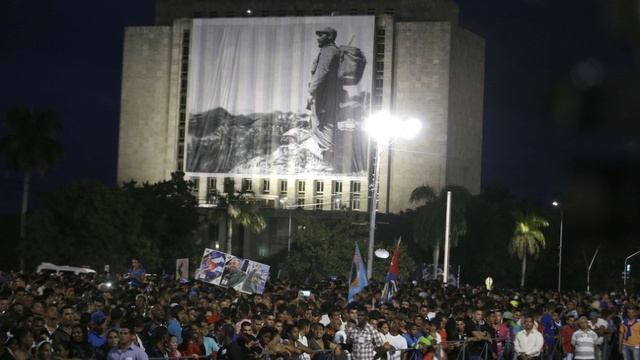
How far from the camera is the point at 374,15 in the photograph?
112 m

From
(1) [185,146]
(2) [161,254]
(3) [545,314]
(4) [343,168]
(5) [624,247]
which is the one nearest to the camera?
(5) [624,247]

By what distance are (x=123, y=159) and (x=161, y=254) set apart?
144ft

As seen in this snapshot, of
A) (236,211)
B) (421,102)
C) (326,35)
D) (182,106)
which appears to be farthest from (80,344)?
(182,106)

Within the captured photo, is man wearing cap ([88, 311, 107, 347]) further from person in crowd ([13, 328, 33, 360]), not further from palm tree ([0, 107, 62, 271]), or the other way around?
palm tree ([0, 107, 62, 271])

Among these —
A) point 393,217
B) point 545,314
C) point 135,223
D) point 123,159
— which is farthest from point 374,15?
point 545,314

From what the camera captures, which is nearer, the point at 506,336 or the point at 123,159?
the point at 506,336

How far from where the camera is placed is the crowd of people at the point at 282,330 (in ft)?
47.2

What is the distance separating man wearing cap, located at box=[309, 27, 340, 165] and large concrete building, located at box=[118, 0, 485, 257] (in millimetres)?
1685

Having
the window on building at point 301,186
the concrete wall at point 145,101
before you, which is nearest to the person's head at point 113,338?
the window on building at point 301,186

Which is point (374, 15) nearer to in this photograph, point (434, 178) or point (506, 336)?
point (434, 178)

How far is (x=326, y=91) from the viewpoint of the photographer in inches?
4338

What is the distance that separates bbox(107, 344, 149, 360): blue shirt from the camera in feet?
Answer: 41.8

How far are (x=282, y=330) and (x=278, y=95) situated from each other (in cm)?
9718

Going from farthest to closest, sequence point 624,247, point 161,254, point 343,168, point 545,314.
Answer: point 343,168 < point 161,254 < point 545,314 < point 624,247
